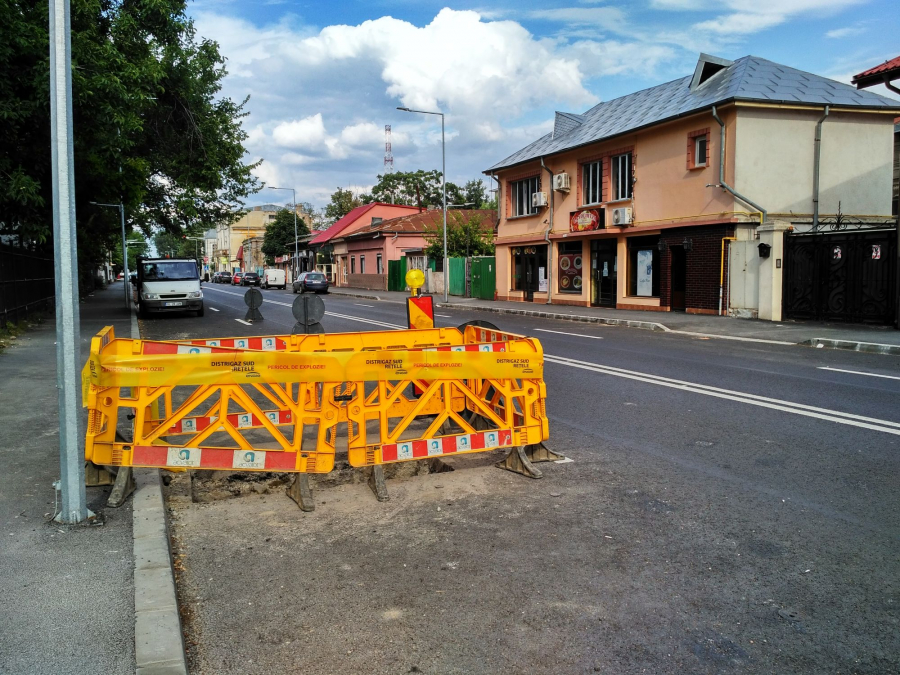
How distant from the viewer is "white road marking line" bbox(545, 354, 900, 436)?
23.5 ft

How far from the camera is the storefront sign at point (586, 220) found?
2587 centimetres

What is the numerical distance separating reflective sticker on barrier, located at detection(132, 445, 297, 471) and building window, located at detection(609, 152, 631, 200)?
2182 centimetres

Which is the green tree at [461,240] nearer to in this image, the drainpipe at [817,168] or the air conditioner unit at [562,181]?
the air conditioner unit at [562,181]

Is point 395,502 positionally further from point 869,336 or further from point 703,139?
point 703,139

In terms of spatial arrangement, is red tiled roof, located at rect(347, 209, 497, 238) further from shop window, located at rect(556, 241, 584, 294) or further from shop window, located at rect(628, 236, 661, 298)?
shop window, located at rect(628, 236, 661, 298)

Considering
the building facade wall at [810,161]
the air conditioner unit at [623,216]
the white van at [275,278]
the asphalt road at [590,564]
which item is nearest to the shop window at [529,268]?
the air conditioner unit at [623,216]

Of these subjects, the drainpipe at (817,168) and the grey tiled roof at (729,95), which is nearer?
the grey tiled roof at (729,95)

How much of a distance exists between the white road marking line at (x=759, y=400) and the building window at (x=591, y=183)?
53.8ft

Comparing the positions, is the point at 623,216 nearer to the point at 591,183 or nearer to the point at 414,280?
the point at 591,183

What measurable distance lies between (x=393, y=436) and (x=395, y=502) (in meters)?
0.62

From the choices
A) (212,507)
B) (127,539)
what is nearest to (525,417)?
(212,507)

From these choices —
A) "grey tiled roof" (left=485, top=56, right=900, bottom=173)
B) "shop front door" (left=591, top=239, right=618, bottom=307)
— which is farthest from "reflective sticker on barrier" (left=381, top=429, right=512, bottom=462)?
"shop front door" (left=591, top=239, right=618, bottom=307)

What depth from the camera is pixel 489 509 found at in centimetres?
491

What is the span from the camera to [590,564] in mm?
3994
